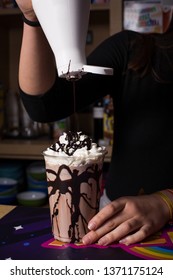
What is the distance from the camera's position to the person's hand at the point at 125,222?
67cm

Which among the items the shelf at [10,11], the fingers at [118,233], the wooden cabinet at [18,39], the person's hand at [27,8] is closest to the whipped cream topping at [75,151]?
the fingers at [118,233]

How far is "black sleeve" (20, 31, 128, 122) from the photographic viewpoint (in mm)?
921

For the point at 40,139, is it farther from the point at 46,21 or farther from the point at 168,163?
the point at 46,21

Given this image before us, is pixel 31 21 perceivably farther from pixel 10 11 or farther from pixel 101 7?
pixel 10 11

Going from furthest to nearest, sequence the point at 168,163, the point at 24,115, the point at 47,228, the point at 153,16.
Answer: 1. the point at 24,115
2. the point at 153,16
3. the point at 168,163
4. the point at 47,228

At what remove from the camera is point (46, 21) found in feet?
2.02

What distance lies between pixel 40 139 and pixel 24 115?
216 millimetres

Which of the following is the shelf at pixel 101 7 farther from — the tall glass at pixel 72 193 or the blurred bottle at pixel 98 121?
the tall glass at pixel 72 193

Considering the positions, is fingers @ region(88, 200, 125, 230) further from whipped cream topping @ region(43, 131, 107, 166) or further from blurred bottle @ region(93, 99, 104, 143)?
blurred bottle @ region(93, 99, 104, 143)

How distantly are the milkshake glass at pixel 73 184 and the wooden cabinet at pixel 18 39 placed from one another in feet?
3.39

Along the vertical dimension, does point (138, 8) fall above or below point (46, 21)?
above

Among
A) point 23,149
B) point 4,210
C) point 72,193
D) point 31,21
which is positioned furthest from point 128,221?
point 23,149

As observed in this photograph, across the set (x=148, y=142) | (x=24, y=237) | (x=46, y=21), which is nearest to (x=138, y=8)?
(x=148, y=142)

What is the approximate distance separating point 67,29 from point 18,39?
1.63 m
